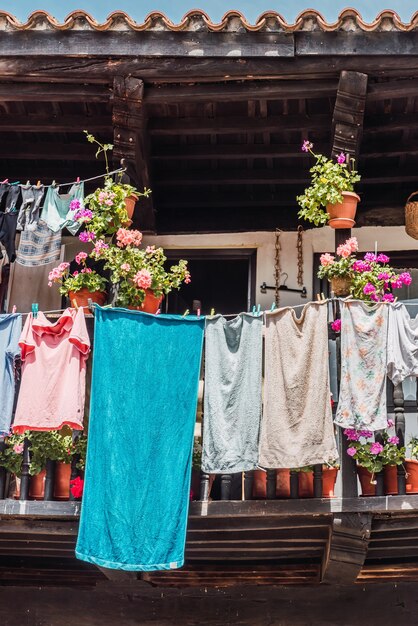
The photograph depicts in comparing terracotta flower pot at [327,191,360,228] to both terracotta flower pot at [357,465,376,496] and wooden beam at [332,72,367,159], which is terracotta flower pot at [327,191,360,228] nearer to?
wooden beam at [332,72,367,159]

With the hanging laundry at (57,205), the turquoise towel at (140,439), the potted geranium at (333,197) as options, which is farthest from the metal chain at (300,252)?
the hanging laundry at (57,205)

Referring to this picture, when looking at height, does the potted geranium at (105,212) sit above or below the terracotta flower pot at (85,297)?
above

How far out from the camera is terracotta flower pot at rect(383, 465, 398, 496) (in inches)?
375

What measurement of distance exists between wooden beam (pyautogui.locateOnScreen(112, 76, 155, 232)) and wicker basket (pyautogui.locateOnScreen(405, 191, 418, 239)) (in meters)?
2.80

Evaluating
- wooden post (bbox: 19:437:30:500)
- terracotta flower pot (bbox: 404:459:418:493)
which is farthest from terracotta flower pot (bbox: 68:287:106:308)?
terracotta flower pot (bbox: 404:459:418:493)

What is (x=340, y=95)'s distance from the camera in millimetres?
10602

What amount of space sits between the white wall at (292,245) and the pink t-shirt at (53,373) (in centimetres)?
301

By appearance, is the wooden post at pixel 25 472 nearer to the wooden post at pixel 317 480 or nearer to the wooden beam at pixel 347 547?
the wooden post at pixel 317 480

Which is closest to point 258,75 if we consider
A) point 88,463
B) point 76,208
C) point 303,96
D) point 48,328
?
point 303,96

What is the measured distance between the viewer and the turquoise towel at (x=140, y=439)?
9125 mm

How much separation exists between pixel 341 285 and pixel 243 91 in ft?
7.40

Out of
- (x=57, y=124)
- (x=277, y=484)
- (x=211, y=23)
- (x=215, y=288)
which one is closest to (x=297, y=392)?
(x=277, y=484)

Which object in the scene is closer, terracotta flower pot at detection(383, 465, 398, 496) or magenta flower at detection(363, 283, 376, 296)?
terracotta flower pot at detection(383, 465, 398, 496)

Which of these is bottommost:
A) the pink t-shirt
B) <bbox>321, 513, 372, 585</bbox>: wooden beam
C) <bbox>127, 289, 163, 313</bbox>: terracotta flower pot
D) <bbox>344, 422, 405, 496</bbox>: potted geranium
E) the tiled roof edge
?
<bbox>321, 513, 372, 585</bbox>: wooden beam
